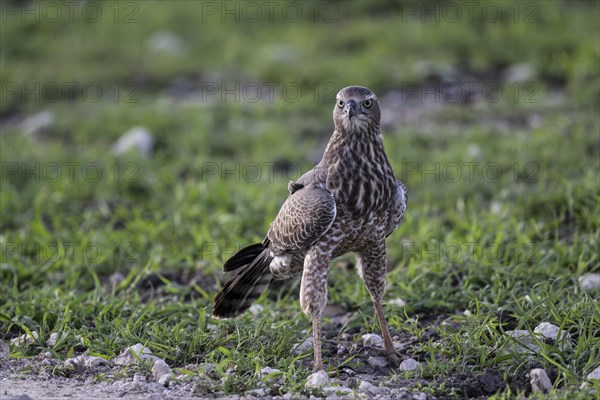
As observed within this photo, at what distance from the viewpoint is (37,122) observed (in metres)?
9.24

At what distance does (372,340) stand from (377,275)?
17.0 inches

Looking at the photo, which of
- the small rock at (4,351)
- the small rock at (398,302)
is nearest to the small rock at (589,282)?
the small rock at (398,302)

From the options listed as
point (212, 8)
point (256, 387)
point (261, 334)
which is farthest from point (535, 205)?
point (212, 8)

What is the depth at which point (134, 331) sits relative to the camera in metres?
4.78

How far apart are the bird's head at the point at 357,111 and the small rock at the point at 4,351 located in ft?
7.61

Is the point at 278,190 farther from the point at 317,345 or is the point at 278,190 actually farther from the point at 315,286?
the point at 317,345

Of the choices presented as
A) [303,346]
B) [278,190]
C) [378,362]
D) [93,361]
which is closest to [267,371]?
[303,346]

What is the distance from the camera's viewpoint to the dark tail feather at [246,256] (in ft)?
16.0

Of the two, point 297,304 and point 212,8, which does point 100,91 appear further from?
point 297,304

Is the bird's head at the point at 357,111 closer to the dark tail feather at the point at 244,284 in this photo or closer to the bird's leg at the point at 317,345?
the dark tail feather at the point at 244,284

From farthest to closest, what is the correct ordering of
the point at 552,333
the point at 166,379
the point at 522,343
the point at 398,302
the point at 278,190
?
the point at 278,190, the point at 398,302, the point at 552,333, the point at 522,343, the point at 166,379

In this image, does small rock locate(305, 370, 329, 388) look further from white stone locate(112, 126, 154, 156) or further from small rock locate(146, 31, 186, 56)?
small rock locate(146, 31, 186, 56)

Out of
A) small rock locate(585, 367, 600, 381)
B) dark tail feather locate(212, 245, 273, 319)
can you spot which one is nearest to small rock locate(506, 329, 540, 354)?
small rock locate(585, 367, 600, 381)

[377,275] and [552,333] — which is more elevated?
[377,275]
